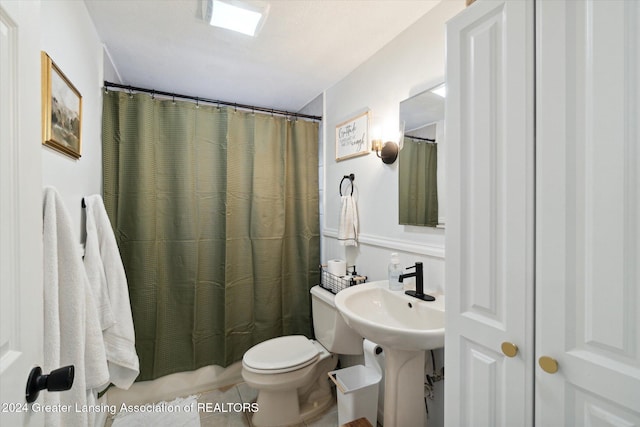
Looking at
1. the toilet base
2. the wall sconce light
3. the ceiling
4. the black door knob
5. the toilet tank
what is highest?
the ceiling

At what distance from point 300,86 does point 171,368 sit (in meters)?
2.34

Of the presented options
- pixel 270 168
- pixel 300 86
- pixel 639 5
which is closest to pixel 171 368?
pixel 270 168

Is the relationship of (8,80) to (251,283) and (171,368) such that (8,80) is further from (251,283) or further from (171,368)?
(171,368)

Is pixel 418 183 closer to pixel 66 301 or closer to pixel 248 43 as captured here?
pixel 248 43

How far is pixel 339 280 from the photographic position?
1.95 metres

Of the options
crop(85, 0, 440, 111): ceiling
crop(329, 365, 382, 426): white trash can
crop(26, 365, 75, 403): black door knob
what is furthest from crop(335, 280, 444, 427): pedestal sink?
crop(85, 0, 440, 111): ceiling

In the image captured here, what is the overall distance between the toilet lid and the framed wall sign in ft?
4.43

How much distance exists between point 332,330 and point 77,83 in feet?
6.16

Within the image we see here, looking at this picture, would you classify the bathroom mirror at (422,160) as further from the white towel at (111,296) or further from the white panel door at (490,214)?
the white towel at (111,296)

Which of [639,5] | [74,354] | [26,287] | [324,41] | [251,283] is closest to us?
[639,5]

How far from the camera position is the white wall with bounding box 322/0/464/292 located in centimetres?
145

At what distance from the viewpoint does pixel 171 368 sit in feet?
6.68

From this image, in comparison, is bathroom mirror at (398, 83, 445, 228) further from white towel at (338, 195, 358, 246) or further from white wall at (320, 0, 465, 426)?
white towel at (338, 195, 358, 246)

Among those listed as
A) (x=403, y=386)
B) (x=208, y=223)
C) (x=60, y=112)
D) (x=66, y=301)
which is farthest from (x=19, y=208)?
(x=208, y=223)
